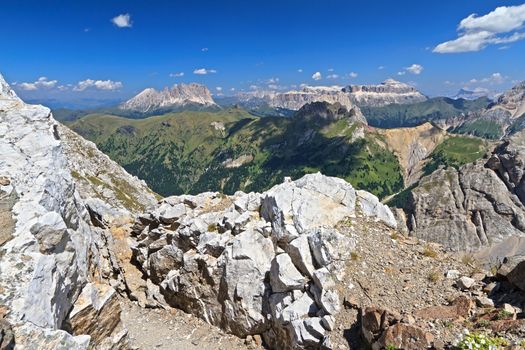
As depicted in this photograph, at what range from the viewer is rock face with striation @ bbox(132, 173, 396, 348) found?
22047 mm

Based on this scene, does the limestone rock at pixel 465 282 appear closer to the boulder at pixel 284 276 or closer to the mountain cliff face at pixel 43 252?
the boulder at pixel 284 276

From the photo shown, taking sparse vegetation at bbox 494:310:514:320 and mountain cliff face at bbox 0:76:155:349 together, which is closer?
mountain cliff face at bbox 0:76:155:349

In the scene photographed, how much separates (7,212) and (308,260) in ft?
53.0

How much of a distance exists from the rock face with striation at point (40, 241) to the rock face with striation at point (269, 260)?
8.42 m

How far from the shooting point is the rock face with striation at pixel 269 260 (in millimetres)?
22047

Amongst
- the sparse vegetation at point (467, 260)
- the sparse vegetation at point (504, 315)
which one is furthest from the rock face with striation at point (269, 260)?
the sparse vegetation at point (504, 315)

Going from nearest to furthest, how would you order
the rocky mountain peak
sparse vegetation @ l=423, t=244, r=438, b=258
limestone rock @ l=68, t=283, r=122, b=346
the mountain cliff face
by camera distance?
the mountain cliff face, limestone rock @ l=68, t=283, r=122, b=346, sparse vegetation @ l=423, t=244, r=438, b=258, the rocky mountain peak

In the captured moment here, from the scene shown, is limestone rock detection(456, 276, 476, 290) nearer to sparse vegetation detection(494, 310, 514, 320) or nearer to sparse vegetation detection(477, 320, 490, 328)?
sparse vegetation detection(494, 310, 514, 320)

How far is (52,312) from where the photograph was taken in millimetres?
14016

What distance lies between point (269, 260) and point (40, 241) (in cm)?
1475

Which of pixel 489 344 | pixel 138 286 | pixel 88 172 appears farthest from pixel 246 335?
pixel 88 172

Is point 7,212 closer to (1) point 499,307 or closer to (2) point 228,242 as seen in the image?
(2) point 228,242

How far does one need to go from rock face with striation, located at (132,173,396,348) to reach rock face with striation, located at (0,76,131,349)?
842 cm

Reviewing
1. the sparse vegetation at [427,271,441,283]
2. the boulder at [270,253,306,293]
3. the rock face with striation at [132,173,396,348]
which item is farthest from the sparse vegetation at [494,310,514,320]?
the boulder at [270,253,306,293]
